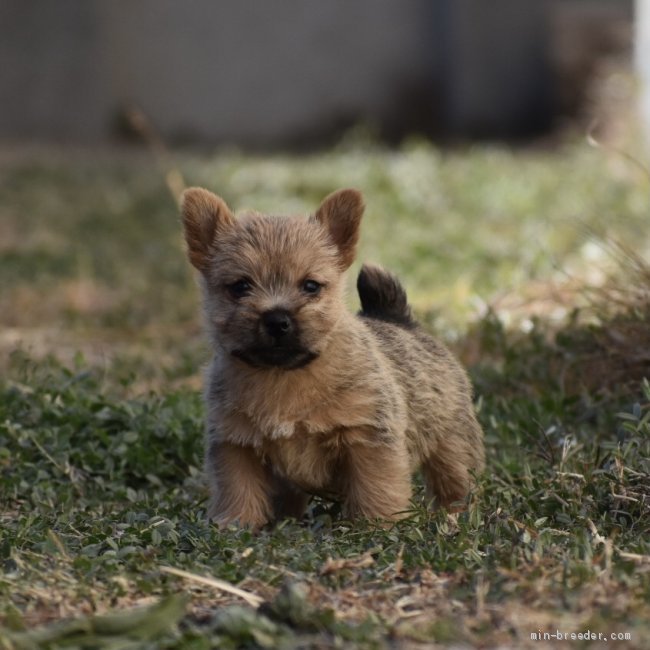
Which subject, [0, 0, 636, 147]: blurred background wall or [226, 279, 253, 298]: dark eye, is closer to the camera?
[226, 279, 253, 298]: dark eye

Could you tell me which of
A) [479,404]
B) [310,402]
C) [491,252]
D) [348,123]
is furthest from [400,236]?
[348,123]

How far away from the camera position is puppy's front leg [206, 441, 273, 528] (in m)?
4.25

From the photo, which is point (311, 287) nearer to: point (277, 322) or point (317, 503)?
point (277, 322)

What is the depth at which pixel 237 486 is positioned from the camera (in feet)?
14.0

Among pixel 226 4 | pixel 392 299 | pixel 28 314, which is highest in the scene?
pixel 226 4

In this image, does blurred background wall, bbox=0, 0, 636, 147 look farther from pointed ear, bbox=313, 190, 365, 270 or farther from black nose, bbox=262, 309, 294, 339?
black nose, bbox=262, 309, 294, 339

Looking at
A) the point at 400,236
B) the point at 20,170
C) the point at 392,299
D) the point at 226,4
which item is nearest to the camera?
the point at 392,299

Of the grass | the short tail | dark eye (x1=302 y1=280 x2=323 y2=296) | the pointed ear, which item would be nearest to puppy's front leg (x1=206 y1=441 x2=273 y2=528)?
the grass

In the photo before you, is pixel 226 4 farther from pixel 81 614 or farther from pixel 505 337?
pixel 81 614

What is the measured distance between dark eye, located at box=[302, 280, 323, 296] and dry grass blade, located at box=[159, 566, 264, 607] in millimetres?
1179

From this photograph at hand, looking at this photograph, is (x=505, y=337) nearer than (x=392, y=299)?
No

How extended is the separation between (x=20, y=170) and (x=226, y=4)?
215 inches

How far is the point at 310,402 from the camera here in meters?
4.24

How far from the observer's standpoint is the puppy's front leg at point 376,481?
4.21m
